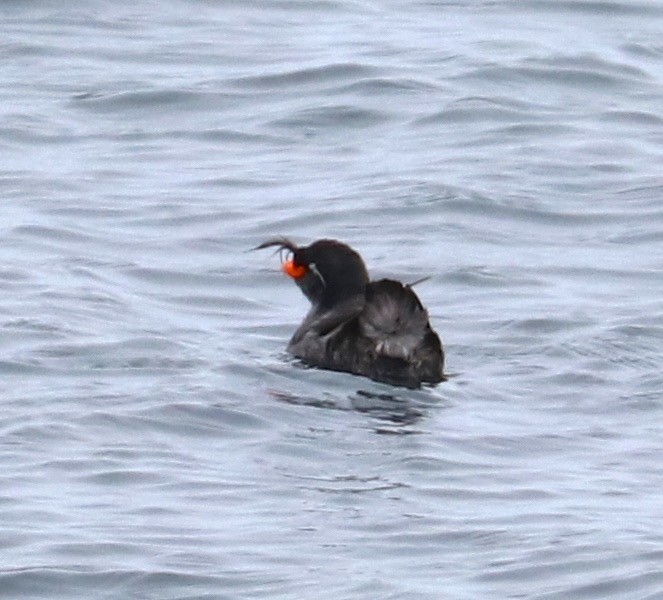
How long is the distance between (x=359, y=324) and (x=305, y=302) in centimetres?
215

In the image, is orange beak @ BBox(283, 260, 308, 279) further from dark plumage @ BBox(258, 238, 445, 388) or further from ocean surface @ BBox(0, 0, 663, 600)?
ocean surface @ BBox(0, 0, 663, 600)

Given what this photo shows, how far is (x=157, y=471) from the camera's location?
975 cm

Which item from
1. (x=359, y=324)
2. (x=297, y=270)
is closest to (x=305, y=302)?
(x=297, y=270)

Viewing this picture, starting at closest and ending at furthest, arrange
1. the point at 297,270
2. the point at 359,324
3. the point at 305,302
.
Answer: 1. the point at 359,324
2. the point at 297,270
3. the point at 305,302

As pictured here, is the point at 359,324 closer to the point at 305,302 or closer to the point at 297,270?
the point at 297,270

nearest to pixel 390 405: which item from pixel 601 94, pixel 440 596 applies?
pixel 440 596

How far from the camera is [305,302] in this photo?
547 inches

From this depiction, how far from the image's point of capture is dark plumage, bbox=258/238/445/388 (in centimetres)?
1148

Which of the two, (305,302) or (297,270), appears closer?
(297,270)

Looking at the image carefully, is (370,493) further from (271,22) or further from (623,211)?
(271,22)

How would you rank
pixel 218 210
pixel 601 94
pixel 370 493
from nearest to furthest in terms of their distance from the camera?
pixel 370 493 → pixel 218 210 → pixel 601 94

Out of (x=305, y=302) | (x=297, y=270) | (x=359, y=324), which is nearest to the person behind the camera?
(x=359, y=324)

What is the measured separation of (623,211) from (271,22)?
6958 millimetres

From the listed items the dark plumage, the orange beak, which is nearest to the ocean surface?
the dark plumage
